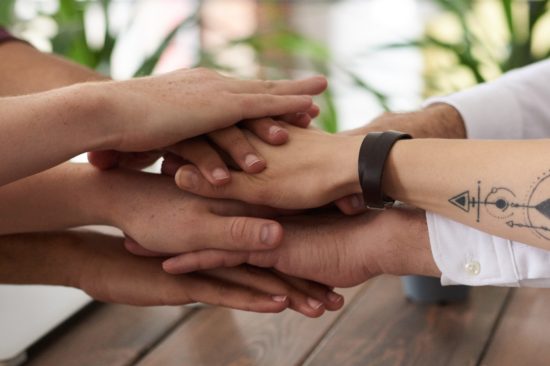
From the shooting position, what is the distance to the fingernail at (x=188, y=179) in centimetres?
129

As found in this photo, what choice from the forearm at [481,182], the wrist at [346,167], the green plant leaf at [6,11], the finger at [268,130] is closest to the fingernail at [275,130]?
the finger at [268,130]

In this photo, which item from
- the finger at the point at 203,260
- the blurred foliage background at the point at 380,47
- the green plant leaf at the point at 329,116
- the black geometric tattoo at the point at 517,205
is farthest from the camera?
the green plant leaf at the point at 329,116

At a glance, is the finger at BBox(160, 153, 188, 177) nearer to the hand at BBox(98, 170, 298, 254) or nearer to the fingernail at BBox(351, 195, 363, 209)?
the hand at BBox(98, 170, 298, 254)

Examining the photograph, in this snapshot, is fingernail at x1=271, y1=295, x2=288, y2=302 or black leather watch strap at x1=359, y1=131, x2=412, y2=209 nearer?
black leather watch strap at x1=359, y1=131, x2=412, y2=209

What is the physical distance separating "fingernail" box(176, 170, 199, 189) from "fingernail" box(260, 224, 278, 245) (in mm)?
130

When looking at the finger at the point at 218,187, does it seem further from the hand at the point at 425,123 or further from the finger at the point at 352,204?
the hand at the point at 425,123

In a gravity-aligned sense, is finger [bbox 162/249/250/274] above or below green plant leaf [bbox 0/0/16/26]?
below

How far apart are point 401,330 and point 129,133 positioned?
0.59 metres

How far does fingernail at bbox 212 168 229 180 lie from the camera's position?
128 centimetres

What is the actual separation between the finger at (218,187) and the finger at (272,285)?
0.13 meters

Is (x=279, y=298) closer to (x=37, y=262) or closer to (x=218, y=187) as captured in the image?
(x=218, y=187)

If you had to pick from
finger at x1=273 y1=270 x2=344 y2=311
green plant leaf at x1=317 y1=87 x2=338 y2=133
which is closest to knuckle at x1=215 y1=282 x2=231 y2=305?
finger at x1=273 y1=270 x2=344 y2=311

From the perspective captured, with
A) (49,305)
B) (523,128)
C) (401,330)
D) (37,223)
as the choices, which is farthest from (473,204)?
(49,305)

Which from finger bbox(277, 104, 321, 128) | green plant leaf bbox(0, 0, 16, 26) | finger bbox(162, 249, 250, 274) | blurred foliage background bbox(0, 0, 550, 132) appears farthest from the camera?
blurred foliage background bbox(0, 0, 550, 132)
